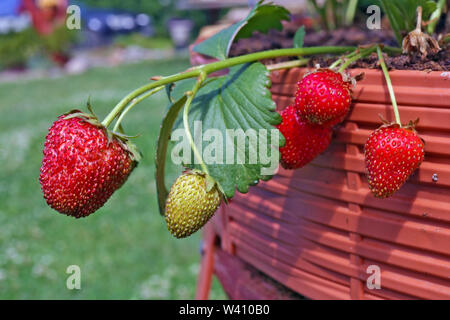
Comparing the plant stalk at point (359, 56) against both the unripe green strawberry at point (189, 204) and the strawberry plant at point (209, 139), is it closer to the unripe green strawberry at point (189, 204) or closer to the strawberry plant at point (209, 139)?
the strawberry plant at point (209, 139)

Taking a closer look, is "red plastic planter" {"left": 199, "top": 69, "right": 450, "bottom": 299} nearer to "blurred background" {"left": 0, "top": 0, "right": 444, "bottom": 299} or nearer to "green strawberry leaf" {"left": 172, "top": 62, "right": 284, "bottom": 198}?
"green strawberry leaf" {"left": 172, "top": 62, "right": 284, "bottom": 198}

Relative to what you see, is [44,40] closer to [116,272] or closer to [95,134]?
[116,272]

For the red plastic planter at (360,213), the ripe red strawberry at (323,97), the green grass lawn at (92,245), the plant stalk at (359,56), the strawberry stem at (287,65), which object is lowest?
the green grass lawn at (92,245)

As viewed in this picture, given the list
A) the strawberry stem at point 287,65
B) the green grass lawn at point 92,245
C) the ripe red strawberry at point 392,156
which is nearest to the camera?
the ripe red strawberry at point 392,156

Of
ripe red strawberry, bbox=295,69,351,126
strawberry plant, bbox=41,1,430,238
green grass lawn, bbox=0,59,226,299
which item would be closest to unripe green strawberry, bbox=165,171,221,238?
strawberry plant, bbox=41,1,430,238

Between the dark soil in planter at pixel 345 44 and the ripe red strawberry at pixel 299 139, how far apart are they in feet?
0.27

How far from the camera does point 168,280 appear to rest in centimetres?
157

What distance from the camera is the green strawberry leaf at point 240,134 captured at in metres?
0.54

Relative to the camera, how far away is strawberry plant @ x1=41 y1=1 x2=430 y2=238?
1.68 feet

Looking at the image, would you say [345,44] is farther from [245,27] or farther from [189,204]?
[189,204]

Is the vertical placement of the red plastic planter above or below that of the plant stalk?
below

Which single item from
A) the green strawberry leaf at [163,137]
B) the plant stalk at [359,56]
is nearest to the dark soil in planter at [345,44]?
the plant stalk at [359,56]

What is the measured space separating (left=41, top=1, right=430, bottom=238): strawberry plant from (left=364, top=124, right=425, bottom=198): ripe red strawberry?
5 centimetres
